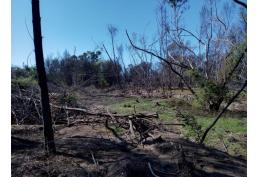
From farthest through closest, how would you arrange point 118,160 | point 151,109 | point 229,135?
point 151,109
point 229,135
point 118,160

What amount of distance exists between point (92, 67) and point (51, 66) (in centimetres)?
585

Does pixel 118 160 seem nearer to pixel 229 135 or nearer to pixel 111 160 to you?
pixel 111 160

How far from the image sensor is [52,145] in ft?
13.0

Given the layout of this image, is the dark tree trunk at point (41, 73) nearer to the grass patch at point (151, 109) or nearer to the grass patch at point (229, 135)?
the grass patch at point (229, 135)

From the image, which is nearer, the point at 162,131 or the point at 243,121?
the point at 162,131

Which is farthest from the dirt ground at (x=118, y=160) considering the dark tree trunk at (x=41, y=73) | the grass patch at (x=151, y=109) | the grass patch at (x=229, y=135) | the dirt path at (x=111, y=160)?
the grass patch at (x=151, y=109)

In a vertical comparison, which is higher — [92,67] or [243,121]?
[92,67]

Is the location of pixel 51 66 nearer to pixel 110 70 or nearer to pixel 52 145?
pixel 110 70

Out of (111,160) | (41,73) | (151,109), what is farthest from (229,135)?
(41,73)
